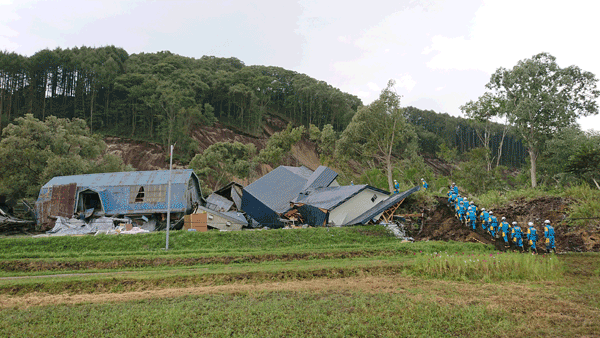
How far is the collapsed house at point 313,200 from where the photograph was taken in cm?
2295

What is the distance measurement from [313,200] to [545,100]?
2553 cm

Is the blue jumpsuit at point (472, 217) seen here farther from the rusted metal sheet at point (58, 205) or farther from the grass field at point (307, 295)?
the rusted metal sheet at point (58, 205)

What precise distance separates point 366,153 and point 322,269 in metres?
29.7

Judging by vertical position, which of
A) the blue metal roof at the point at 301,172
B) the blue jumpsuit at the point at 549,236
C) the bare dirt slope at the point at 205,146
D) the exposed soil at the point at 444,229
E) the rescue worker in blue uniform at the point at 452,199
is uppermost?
the bare dirt slope at the point at 205,146

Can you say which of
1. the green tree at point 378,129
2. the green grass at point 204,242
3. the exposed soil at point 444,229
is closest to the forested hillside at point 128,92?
the green tree at point 378,129

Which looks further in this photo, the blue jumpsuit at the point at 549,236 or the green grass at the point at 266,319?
the blue jumpsuit at the point at 549,236

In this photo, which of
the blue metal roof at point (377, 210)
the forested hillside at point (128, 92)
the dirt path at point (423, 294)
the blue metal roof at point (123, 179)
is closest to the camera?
the dirt path at point (423, 294)

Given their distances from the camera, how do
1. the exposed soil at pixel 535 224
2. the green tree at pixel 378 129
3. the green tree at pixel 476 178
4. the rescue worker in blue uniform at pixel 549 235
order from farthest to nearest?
the green tree at pixel 476 178, the green tree at pixel 378 129, the exposed soil at pixel 535 224, the rescue worker in blue uniform at pixel 549 235

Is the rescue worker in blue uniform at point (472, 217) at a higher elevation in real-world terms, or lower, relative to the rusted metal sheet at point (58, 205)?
higher

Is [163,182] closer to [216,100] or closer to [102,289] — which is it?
[102,289]

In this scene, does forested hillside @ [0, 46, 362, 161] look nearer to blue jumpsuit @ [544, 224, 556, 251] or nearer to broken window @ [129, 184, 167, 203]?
broken window @ [129, 184, 167, 203]

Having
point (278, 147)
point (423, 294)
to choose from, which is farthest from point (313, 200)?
point (278, 147)

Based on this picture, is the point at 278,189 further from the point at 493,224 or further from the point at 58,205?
the point at 58,205

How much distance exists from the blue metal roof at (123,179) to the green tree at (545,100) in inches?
1295
